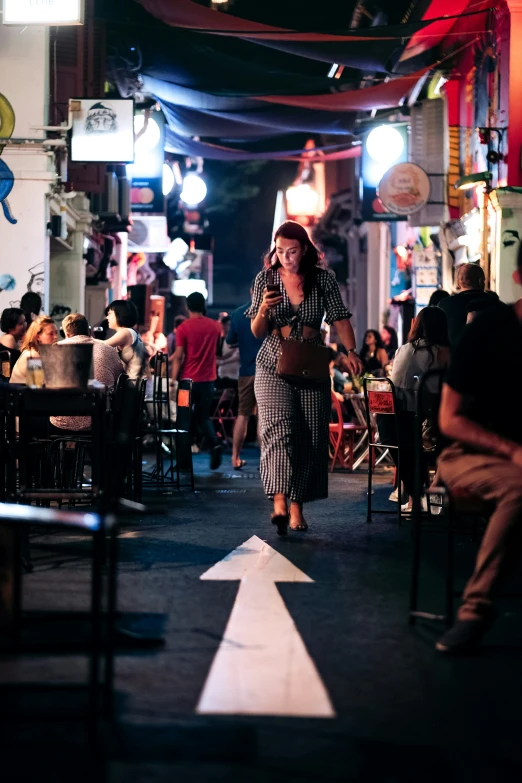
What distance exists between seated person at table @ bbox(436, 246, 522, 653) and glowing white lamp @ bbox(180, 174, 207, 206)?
3359 centimetres

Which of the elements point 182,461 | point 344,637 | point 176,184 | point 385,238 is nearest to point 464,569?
point 344,637

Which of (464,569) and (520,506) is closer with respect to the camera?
(520,506)

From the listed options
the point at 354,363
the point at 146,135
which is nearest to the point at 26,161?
the point at 146,135

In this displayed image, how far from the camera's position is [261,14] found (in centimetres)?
1820

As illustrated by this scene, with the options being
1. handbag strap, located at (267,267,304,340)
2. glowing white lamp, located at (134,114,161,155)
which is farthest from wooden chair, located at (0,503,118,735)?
glowing white lamp, located at (134,114,161,155)

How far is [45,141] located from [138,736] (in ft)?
50.9

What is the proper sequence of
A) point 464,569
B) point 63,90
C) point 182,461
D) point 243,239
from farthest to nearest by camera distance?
point 243,239
point 63,90
point 182,461
point 464,569

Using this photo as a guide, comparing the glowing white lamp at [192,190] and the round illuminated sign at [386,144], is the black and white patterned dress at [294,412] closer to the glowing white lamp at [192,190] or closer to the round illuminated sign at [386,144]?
Answer: the round illuminated sign at [386,144]

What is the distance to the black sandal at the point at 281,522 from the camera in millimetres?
8305

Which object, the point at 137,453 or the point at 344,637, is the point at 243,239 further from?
the point at 344,637

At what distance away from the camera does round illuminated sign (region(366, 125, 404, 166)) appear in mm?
24406

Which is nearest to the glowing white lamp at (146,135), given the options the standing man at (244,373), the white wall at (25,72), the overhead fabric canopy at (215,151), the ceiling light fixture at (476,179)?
the overhead fabric canopy at (215,151)

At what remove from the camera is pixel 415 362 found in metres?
9.61

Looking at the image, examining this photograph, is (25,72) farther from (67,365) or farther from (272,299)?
(67,365)
